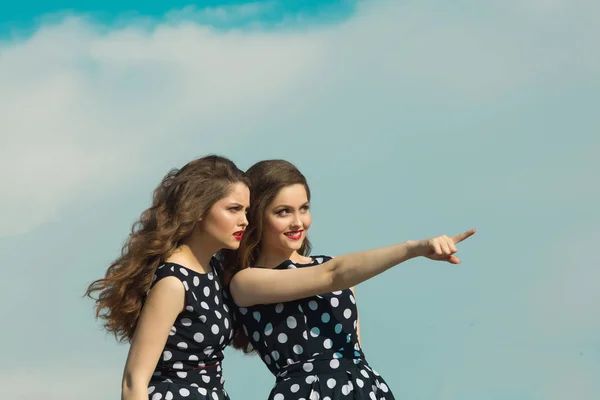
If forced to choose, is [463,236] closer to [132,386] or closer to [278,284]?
[278,284]

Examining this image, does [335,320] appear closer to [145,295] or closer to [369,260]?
[369,260]

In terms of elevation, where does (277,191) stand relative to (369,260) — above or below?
above

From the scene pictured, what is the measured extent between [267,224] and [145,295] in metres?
1.01

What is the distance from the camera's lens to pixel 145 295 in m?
7.43

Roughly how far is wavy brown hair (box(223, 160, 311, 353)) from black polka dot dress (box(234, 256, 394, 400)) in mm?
264

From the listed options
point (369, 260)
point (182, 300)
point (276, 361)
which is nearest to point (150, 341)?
point (182, 300)

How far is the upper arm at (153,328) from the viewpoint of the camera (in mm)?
7152

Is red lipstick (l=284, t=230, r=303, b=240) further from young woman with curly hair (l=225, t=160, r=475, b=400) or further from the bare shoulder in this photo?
the bare shoulder

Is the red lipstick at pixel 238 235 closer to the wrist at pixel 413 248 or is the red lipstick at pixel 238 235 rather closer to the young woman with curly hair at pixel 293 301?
the young woman with curly hair at pixel 293 301

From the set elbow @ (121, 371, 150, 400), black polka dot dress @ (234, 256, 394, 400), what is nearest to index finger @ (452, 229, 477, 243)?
black polka dot dress @ (234, 256, 394, 400)

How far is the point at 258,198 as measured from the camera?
7.70m

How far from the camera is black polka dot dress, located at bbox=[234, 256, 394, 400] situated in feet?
24.2

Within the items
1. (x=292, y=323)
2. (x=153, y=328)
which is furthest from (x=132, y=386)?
(x=292, y=323)

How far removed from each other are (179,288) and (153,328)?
33 cm
